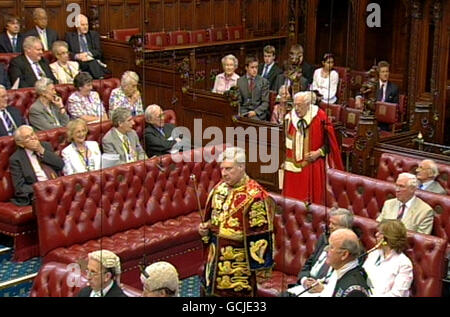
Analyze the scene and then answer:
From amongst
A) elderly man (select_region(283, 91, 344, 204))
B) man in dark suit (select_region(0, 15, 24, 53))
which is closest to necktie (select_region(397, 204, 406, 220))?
elderly man (select_region(283, 91, 344, 204))

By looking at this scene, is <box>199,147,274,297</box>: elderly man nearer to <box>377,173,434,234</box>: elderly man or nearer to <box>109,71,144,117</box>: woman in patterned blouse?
<box>377,173,434,234</box>: elderly man

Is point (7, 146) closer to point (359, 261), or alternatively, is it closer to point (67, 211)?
point (67, 211)

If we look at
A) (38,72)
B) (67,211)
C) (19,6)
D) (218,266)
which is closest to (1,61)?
(38,72)

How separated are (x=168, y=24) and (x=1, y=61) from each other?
339 cm

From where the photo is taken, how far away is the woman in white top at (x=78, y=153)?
7.46m

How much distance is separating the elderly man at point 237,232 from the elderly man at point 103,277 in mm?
787

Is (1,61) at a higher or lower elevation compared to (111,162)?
higher

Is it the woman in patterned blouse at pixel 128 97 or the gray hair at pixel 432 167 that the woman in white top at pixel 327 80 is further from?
the gray hair at pixel 432 167

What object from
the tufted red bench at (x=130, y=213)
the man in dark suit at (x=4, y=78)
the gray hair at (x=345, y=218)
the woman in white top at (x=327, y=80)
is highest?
the man in dark suit at (x=4, y=78)

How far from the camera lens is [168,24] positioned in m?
12.5

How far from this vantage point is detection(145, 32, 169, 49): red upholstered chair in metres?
11.9

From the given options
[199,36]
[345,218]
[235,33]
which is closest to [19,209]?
[345,218]

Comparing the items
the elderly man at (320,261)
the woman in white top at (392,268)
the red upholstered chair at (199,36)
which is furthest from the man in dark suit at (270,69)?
the woman in white top at (392,268)

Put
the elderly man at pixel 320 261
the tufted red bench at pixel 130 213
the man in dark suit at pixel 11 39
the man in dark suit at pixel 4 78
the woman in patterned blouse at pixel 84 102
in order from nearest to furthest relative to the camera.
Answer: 1. the elderly man at pixel 320 261
2. the tufted red bench at pixel 130 213
3. the woman in patterned blouse at pixel 84 102
4. the man in dark suit at pixel 4 78
5. the man in dark suit at pixel 11 39
